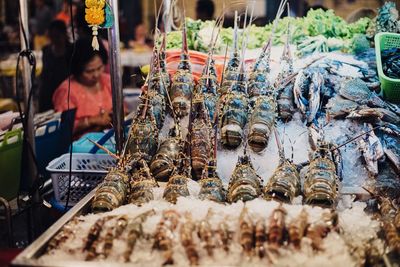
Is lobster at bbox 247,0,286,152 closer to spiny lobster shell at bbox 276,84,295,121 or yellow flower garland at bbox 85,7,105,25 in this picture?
spiny lobster shell at bbox 276,84,295,121

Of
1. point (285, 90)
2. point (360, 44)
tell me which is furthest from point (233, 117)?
point (360, 44)

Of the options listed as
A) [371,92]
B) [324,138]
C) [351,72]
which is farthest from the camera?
[351,72]

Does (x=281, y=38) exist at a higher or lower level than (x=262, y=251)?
higher

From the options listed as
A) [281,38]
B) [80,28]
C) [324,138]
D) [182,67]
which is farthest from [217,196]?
[80,28]

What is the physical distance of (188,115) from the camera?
4.04 m

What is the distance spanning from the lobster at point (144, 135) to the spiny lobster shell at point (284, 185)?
39.6 inches

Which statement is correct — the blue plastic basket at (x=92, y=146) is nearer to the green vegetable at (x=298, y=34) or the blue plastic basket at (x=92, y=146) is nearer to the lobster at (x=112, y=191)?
the green vegetable at (x=298, y=34)

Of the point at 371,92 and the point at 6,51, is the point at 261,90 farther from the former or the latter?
the point at 6,51

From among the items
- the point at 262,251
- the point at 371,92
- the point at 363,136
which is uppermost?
the point at 371,92

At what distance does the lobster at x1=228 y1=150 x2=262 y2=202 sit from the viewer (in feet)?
9.79

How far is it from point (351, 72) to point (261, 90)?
911mm

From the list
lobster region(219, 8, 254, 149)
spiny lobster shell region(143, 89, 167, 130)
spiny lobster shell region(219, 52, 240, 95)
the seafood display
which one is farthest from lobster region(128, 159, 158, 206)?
spiny lobster shell region(219, 52, 240, 95)

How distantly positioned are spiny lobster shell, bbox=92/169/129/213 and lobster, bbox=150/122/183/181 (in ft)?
0.90

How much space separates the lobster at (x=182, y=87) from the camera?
4047mm
